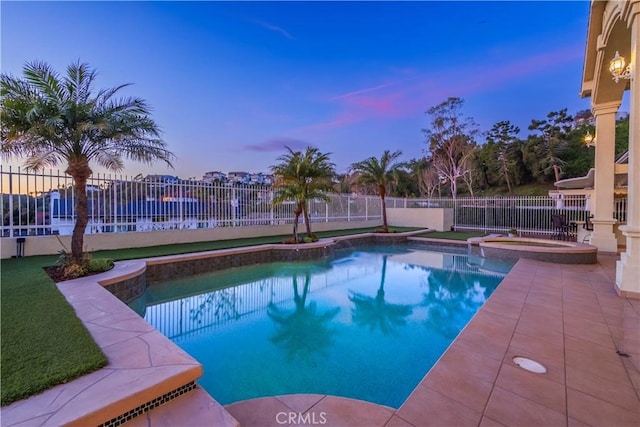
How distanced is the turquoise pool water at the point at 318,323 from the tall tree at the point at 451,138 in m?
22.9

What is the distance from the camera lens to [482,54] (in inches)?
504

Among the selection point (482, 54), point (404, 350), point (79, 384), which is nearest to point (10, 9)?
point (79, 384)

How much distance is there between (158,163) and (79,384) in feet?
18.0

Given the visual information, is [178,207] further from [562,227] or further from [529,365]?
[562,227]

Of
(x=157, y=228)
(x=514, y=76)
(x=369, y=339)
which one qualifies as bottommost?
(x=369, y=339)

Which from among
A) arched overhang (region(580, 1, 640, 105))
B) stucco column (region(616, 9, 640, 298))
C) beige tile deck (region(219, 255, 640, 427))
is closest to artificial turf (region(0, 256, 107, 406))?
beige tile deck (region(219, 255, 640, 427))

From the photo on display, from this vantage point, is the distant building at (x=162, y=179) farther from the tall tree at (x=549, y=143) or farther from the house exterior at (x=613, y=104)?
the tall tree at (x=549, y=143)

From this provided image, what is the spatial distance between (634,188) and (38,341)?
305 inches

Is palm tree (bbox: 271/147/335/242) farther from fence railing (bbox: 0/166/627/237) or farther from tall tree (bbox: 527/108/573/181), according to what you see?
tall tree (bbox: 527/108/573/181)

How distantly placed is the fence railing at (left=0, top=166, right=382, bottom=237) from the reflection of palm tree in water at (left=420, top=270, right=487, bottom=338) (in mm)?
7149

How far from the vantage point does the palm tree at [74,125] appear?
16.0ft

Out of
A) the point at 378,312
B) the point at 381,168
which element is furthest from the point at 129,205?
the point at 381,168

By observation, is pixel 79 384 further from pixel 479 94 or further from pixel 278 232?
pixel 479 94

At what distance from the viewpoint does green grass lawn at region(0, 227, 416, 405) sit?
2059 mm
